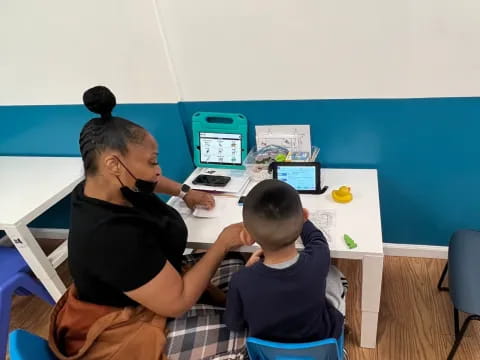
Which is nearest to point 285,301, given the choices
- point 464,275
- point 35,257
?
point 464,275

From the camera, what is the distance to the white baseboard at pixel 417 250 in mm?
1763

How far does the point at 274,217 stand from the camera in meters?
0.90

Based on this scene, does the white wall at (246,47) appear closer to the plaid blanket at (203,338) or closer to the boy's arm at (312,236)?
the boy's arm at (312,236)

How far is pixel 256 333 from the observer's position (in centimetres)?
100

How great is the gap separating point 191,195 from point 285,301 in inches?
25.4

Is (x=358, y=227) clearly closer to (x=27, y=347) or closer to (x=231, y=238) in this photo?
(x=231, y=238)

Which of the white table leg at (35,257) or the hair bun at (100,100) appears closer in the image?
the hair bun at (100,100)

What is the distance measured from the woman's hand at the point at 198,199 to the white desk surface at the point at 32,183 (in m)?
0.64

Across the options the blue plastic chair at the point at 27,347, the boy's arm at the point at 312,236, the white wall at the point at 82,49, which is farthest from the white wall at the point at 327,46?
the blue plastic chair at the point at 27,347

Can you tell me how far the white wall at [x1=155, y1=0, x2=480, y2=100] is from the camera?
1252 mm

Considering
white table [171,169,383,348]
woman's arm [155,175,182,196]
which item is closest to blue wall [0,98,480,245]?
white table [171,169,383,348]

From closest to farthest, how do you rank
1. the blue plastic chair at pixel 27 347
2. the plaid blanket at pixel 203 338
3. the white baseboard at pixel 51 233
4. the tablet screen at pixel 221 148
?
the blue plastic chair at pixel 27 347
the plaid blanket at pixel 203 338
the tablet screen at pixel 221 148
the white baseboard at pixel 51 233

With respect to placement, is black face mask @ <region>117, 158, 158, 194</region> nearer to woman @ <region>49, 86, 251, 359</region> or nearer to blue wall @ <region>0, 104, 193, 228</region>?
woman @ <region>49, 86, 251, 359</region>

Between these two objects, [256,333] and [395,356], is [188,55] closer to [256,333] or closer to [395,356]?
[256,333]
